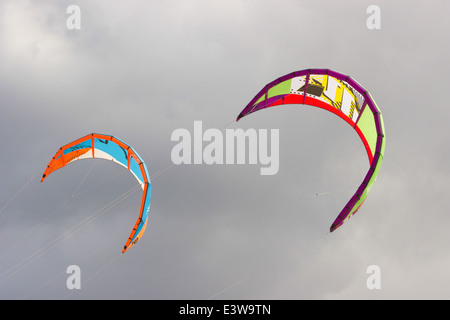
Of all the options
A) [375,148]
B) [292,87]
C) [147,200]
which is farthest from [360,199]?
[147,200]

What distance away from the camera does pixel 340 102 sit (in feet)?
105

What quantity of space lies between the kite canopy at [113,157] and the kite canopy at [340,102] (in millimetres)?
6599

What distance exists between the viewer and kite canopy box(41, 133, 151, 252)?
33.4m

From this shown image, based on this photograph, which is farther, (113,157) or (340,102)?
(113,157)

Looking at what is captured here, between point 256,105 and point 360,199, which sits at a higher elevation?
point 256,105

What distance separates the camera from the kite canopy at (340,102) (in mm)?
28469

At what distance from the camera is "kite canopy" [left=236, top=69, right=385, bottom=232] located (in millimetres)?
28469

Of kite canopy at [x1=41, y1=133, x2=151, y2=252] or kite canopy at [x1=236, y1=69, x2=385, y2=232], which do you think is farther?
kite canopy at [x1=41, y1=133, x2=151, y2=252]

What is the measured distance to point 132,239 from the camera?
33.2m

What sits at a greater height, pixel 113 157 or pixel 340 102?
pixel 340 102

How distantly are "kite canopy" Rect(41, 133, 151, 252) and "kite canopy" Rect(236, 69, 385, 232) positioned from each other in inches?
260

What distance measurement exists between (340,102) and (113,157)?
46.8ft
